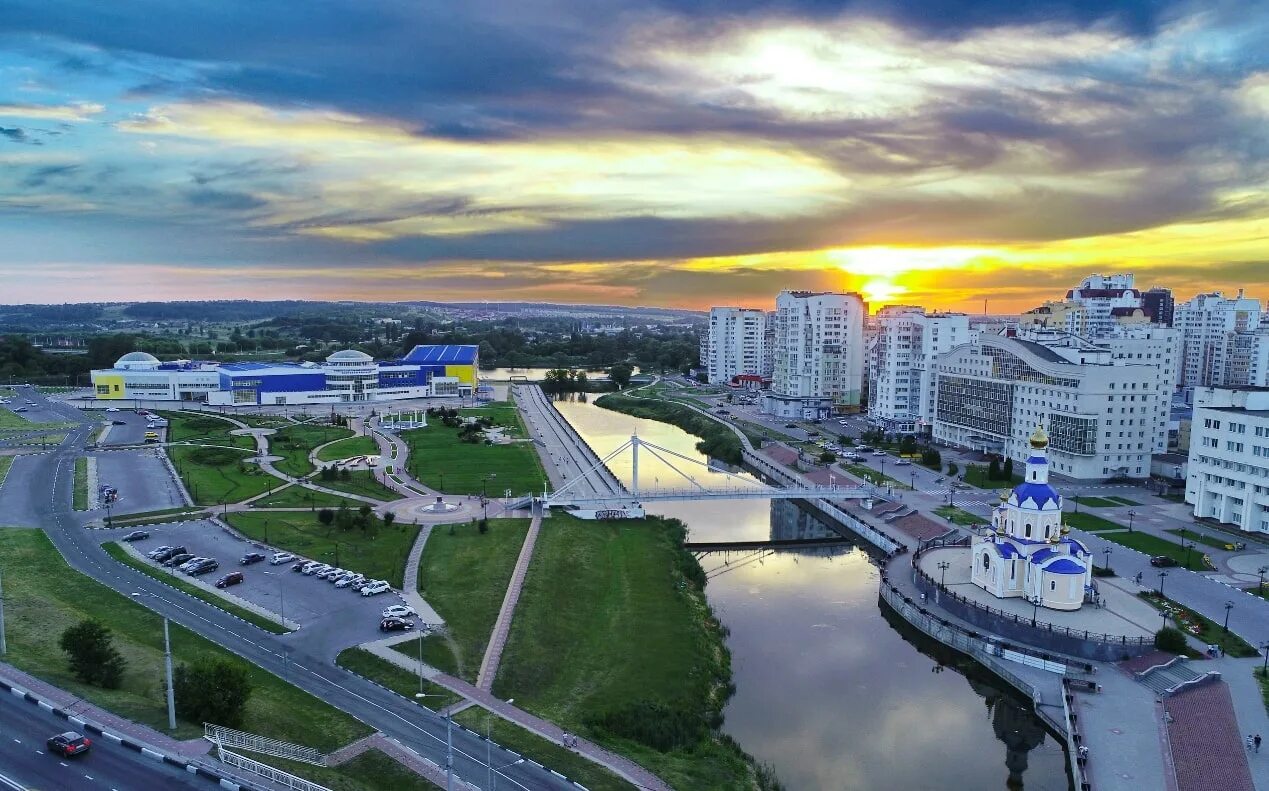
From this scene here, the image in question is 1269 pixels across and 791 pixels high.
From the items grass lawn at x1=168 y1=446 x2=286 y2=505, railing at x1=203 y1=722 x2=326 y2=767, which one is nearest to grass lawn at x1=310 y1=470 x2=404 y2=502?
grass lawn at x1=168 y1=446 x2=286 y2=505

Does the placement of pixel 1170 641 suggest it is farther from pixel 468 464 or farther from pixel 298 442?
pixel 298 442

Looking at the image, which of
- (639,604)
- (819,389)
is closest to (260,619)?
(639,604)

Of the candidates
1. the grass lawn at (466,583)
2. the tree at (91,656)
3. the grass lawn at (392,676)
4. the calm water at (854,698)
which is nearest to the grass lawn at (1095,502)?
the calm water at (854,698)

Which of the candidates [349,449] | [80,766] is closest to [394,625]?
[80,766]

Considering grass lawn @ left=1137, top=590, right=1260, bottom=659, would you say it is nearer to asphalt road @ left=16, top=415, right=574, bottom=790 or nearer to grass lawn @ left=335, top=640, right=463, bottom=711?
asphalt road @ left=16, top=415, right=574, bottom=790

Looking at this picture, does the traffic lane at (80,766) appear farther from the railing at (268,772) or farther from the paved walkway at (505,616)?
the paved walkway at (505,616)
